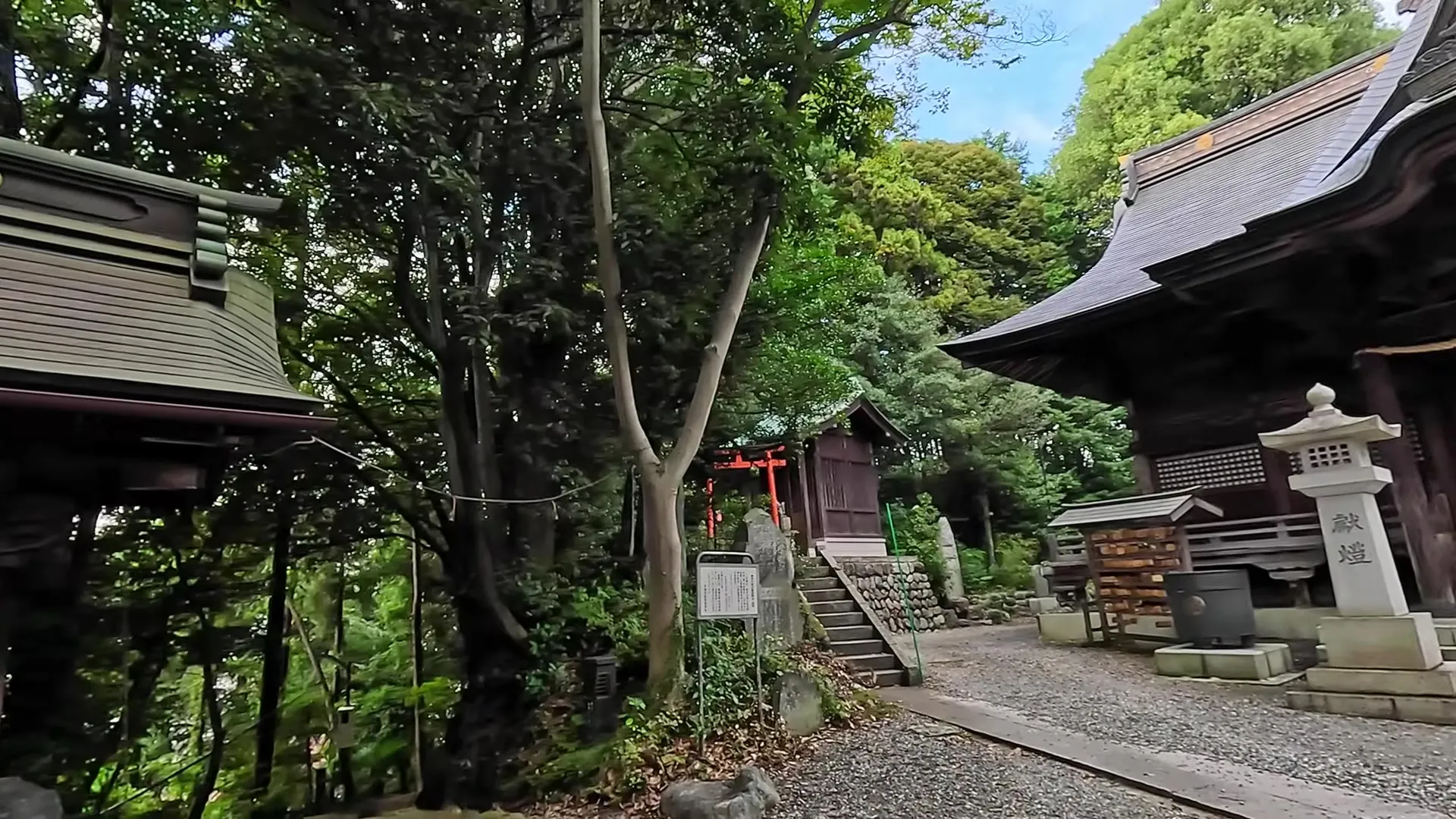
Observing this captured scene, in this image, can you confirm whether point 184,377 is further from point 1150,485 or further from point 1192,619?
point 1150,485

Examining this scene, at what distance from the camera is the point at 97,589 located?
24.0ft

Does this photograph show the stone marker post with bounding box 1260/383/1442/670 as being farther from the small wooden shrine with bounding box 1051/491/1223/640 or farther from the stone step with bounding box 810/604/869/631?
the stone step with bounding box 810/604/869/631

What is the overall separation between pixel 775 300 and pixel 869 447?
7763 millimetres

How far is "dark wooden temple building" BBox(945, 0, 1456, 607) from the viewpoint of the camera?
6.88 metres

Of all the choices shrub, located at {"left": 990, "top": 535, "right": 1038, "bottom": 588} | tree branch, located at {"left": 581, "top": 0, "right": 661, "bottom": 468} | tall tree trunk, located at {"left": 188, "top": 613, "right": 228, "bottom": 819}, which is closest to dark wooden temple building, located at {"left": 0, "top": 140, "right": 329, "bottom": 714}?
tree branch, located at {"left": 581, "top": 0, "right": 661, "bottom": 468}

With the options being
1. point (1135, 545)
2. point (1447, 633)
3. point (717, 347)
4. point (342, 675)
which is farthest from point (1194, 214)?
point (342, 675)

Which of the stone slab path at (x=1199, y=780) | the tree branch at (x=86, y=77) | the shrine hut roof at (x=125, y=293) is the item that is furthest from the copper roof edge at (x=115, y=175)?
the stone slab path at (x=1199, y=780)

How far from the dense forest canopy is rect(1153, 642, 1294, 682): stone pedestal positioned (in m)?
5.16

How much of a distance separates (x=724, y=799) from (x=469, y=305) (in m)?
4.54

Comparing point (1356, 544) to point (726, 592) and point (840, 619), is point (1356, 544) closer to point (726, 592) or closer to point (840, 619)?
point (840, 619)

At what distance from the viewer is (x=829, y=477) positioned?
14141mm

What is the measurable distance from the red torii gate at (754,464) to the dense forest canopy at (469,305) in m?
1.88

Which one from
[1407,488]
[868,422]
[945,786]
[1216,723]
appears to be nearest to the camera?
[945,786]

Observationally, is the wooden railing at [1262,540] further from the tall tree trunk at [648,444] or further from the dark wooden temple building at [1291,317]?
the tall tree trunk at [648,444]
